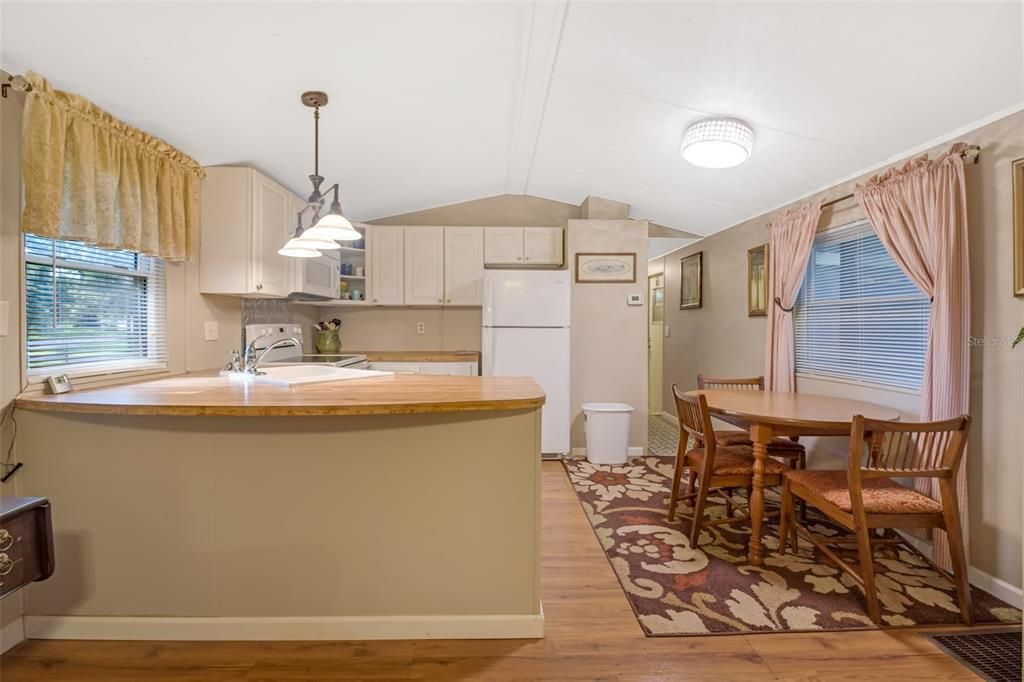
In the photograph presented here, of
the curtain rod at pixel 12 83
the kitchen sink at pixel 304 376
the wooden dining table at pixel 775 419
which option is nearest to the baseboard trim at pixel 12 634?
the kitchen sink at pixel 304 376

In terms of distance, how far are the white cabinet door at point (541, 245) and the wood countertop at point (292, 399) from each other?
2608 millimetres

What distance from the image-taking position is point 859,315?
2.97 metres

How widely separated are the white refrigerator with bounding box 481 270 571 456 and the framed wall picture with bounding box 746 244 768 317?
1.50 m

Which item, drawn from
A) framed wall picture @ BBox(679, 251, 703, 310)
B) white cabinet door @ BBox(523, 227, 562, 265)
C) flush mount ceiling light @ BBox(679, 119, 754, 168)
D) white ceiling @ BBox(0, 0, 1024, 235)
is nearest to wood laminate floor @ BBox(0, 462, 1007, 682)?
white ceiling @ BBox(0, 0, 1024, 235)

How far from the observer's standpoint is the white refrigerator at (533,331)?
4109 millimetres

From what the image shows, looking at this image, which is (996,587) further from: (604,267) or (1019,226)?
(604,267)

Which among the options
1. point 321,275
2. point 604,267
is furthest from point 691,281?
point 321,275

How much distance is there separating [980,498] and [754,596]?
116cm

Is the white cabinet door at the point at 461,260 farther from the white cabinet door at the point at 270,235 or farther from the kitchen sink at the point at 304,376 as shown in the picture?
the kitchen sink at the point at 304,376

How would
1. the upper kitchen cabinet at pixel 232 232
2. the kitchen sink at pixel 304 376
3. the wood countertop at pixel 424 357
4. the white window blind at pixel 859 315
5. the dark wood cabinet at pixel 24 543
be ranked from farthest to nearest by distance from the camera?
1. the wood countertop at pixel 424 357
2. the upper kitchen cabinet at pixel 232 232
3. the white window blind at pixel 859 315
4. the kitchen sink at pixel 304 376
5. the dark wood cabinet at pixel 24 543

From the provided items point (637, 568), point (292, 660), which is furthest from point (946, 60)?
point (292, 660)

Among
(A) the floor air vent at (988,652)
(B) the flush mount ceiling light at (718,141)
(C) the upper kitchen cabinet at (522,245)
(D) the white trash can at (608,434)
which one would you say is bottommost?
(A) the floor air vent at (988,652)

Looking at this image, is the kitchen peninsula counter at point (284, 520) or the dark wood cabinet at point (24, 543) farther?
the kitchen peninsula counter at point (284, 520)

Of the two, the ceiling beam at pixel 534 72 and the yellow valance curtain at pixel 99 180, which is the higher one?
the ceiling beam at pixel 534 72
